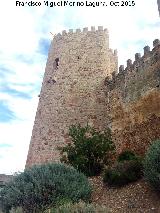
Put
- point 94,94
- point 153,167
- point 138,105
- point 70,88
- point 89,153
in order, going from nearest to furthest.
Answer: point 153,167 < point 89,153 < point 138,105 < point 94,94 < point 70,88

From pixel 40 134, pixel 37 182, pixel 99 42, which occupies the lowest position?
pixel 37 182

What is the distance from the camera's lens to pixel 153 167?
35.3 feet

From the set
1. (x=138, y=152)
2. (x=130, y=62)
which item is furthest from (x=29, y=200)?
(x=130, y=62)

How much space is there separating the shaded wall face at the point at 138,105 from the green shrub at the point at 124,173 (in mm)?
2666

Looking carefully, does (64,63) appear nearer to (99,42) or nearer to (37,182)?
A: (99,42)

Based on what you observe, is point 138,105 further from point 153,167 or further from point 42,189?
point 42,189

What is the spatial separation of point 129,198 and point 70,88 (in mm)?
10038

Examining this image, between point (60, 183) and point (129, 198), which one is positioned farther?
point (129, 198)

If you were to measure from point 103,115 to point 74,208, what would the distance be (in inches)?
→ 472

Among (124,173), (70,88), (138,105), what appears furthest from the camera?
(70,88)

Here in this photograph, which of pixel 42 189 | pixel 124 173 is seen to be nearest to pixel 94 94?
pixel 124 173

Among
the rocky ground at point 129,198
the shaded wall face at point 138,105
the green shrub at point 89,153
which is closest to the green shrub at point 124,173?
the rocky ground at point 129,198

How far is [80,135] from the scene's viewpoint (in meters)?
15.3

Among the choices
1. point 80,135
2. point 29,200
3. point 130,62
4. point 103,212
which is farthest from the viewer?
point 130,62
